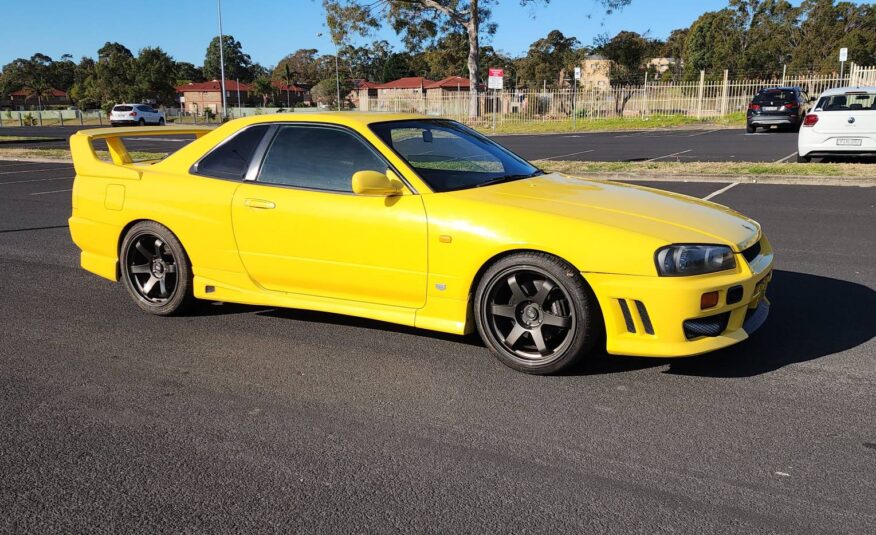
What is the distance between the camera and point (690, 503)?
2752 millimetres

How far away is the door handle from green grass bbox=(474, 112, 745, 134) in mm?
30344

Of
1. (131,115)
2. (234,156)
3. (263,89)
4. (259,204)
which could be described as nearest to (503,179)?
(259,204)

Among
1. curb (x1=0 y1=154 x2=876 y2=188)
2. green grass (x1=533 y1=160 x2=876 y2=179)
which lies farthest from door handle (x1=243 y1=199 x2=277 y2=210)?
green grass (x1=533 y1=160 x2=876 y2=179)

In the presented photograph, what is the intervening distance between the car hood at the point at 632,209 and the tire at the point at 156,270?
2167 mm

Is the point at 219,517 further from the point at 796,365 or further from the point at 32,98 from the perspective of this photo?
the point at 32,98

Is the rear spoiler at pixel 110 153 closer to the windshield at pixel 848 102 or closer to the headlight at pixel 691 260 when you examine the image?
the headlight at pixel 691 260

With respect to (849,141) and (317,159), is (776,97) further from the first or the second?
(317,159)

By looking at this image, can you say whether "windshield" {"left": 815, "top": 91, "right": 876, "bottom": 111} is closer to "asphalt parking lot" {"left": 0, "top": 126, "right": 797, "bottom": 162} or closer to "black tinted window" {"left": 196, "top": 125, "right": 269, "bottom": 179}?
"asphalt parking lot" {"left": 0, "top": 126, "right": 797, "bottom": 162}

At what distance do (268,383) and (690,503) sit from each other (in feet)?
7.50

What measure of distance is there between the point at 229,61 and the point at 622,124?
10228 centimetres

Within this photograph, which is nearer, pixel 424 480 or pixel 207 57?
pixel 424 480

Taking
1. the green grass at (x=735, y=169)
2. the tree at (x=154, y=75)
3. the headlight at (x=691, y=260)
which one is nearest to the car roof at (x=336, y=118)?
the headlight at (x=691, y=260)

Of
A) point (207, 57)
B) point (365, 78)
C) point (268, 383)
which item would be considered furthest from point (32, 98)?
point (268, 383)

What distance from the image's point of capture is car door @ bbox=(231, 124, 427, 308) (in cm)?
430
